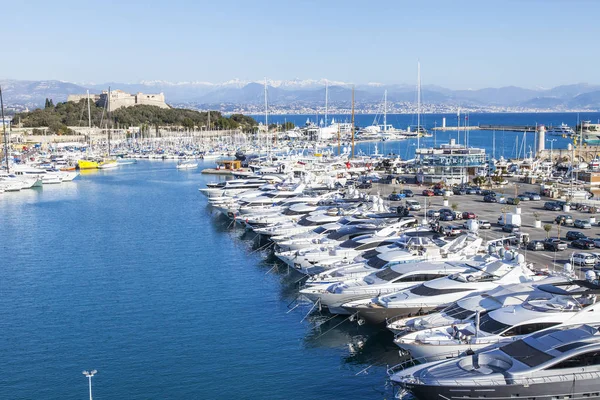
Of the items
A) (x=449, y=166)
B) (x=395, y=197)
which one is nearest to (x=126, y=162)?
(x=449, y=166)

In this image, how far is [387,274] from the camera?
2439 centimetres

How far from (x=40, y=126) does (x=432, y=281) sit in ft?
413

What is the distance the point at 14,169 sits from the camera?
244ft

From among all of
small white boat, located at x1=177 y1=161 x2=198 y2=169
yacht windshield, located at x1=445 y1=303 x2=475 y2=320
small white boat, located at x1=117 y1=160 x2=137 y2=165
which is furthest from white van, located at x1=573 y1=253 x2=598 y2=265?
small white boat, located at x1=117 y1=160 x2=137 y2=165

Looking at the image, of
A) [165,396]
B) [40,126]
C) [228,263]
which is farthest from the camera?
[40,126]

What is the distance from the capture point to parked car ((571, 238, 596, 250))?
30.3 metres

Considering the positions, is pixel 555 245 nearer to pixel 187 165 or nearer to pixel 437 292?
pixel 437 292

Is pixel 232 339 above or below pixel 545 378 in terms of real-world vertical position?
below

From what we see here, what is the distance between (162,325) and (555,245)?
16808 mm

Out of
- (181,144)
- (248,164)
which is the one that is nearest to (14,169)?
(248,164)

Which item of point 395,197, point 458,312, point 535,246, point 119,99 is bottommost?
point 458,312

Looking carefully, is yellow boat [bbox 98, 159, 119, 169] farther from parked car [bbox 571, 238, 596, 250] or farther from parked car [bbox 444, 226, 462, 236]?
parked car [bbox 571, 238, 596, 250]

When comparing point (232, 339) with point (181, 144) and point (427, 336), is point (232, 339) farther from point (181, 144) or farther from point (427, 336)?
point (181, 144)

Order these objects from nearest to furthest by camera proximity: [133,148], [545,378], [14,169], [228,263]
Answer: [545,378]
[228,263]
[14,169]
[133,148]
